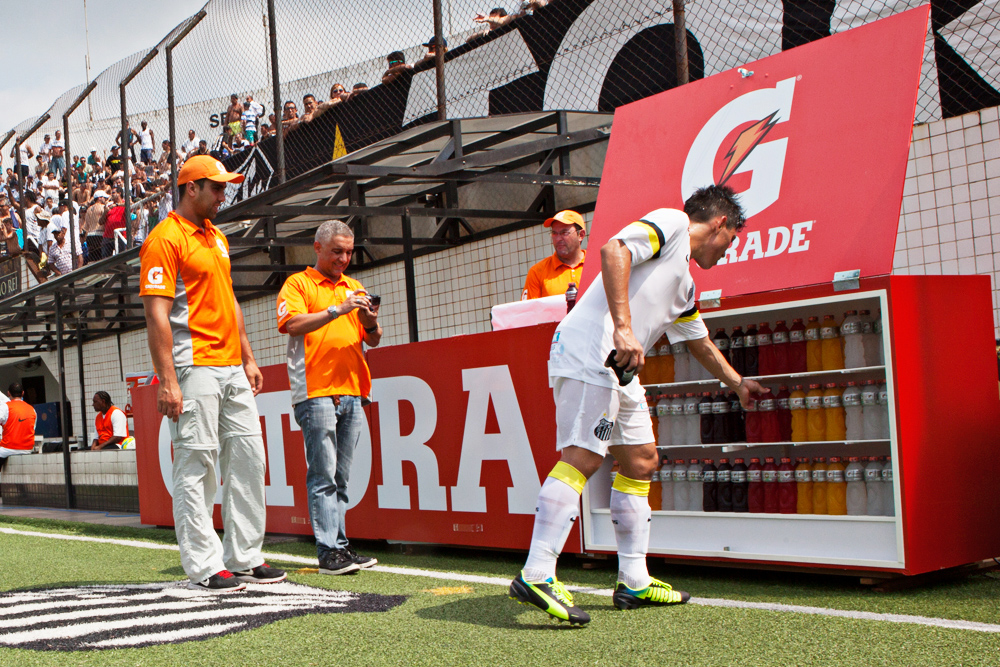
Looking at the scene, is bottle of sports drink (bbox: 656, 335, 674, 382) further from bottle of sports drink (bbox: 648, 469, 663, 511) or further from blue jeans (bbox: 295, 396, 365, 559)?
blue jeans (bbox: 295, 396, 365, 559)

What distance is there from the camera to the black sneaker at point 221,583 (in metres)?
4.64

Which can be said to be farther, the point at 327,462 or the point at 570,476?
the point at 327,462

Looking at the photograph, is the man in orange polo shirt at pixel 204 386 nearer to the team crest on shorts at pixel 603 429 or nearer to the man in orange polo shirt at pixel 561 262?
the team crest on shorts at pixel 603 429

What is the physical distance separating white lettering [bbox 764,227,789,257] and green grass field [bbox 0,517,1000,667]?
161cm

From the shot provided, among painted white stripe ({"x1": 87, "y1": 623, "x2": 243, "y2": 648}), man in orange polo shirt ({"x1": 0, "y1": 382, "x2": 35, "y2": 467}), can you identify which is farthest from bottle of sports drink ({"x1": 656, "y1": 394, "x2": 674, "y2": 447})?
man in orange polo shirt ({"x1": 0, "y1": 382, "x2": 35, "y2": 467})

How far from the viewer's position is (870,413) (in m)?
4.44

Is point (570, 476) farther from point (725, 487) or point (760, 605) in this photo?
point (725, 487)

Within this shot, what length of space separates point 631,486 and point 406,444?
8.73 ft

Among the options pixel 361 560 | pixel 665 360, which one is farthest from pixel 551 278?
pixel 361 560

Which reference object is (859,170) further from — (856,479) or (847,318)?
(856,479)

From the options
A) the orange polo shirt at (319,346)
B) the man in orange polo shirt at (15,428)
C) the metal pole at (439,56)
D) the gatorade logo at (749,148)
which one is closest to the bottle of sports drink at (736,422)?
the gatorade logo at (749,148)

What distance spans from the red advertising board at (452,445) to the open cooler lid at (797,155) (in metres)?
0.79

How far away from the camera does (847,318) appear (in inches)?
178

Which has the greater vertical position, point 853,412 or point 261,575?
point 853,412
